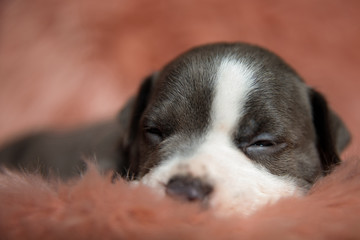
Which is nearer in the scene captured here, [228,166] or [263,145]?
[228,166]

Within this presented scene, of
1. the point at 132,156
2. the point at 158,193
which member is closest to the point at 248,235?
the point at 158,193

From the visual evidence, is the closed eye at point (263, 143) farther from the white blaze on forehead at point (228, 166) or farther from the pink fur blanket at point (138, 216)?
the pink fur blanket at point (138, 216)

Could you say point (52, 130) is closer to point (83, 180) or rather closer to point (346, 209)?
point (83, 180)

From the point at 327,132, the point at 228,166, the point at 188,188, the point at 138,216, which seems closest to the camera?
the point at 138,216

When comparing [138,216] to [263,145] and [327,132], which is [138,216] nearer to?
[263,145]

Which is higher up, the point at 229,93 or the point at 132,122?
the point at 229,93

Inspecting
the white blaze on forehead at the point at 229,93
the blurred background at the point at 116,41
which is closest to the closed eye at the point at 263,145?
the white blaze on forehead at the point at 229,93

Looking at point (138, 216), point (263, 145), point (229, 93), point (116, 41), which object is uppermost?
point (116, 41)

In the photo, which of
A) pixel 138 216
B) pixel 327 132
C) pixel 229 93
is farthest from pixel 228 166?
pixel 327 132
